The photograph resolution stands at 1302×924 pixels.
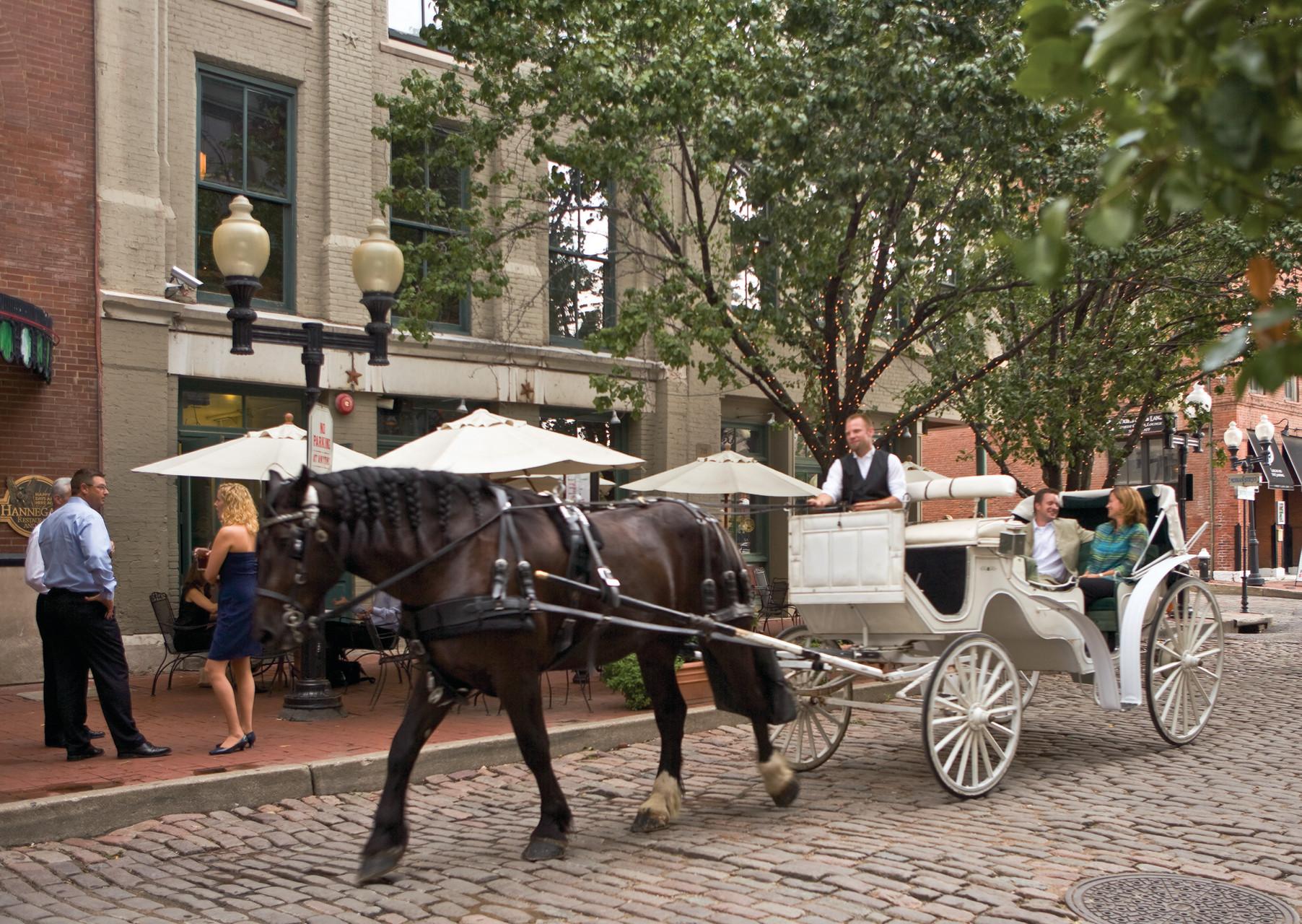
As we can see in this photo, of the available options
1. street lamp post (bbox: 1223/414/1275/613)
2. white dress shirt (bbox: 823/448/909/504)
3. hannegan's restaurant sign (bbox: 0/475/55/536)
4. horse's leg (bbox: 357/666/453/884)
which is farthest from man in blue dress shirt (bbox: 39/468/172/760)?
street lamp post (bbox: 1223/414/1275/613)

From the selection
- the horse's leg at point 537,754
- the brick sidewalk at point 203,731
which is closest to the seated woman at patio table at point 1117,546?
the brick sidewalk at point 203,731

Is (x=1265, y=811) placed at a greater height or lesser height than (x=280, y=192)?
lesser

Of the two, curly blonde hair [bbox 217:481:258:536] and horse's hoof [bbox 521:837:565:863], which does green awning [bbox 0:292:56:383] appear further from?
horse's hoof [bbox 521:837:565:863]

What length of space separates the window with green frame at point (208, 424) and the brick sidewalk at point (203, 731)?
7.09 feet

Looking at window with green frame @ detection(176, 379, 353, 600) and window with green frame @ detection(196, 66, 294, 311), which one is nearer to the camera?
window with green frame @ detection(176, 379, 353, 600)

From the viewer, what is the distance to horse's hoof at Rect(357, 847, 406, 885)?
532 centimetres

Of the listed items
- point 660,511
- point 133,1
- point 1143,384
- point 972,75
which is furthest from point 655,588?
point 1143,384

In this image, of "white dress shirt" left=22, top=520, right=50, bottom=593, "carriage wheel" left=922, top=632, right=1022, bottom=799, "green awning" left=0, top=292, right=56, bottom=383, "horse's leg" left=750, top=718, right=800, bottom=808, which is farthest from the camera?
"green awning" left=0, top=292, right=56, bottom=383

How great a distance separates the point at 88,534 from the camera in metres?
7.83

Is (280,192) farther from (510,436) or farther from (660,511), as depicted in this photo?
(660,511)

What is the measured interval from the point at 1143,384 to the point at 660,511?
1102cm

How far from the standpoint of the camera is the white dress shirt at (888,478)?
7633 millimetres

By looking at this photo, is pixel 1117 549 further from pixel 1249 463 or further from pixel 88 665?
pixel 1249 463

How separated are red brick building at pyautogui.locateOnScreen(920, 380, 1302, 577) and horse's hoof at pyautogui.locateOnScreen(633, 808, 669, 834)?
27114mm
